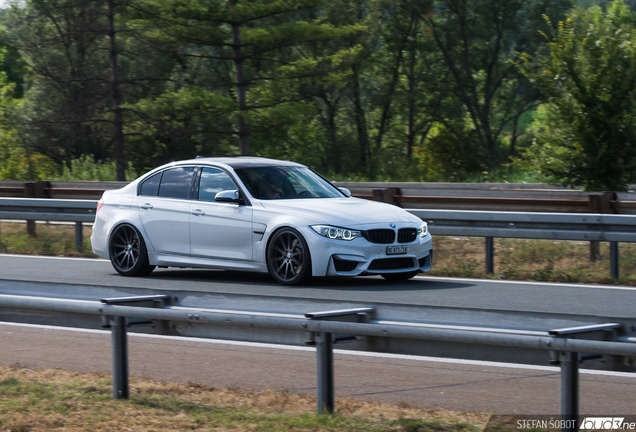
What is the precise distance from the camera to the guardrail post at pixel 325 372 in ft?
16.3

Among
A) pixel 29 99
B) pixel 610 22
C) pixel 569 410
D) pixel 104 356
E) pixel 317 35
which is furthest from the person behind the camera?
pixel 29 99

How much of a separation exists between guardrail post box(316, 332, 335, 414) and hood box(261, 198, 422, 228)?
4.75m

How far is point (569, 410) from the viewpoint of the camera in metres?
4.27

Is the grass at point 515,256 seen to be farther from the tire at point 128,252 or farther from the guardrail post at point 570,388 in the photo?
the guardrail post at point 570,388

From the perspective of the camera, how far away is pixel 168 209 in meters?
11.1

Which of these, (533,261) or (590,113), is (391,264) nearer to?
(533,261)

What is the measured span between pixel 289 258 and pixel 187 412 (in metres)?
4.82

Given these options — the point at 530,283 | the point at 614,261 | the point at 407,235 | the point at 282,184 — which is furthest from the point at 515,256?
the point at 282,184

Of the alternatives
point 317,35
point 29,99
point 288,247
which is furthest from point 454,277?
point 29,99

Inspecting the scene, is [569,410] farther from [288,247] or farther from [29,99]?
[29,99]

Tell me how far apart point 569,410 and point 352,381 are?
96.4 inches

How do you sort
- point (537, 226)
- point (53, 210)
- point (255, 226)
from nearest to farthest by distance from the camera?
point (255, 226)
point (537, 226)
point (53, 210)

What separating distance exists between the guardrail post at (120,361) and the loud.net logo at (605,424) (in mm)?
2795

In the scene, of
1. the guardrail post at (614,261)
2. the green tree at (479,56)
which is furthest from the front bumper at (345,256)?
the green tree at (479,56)
